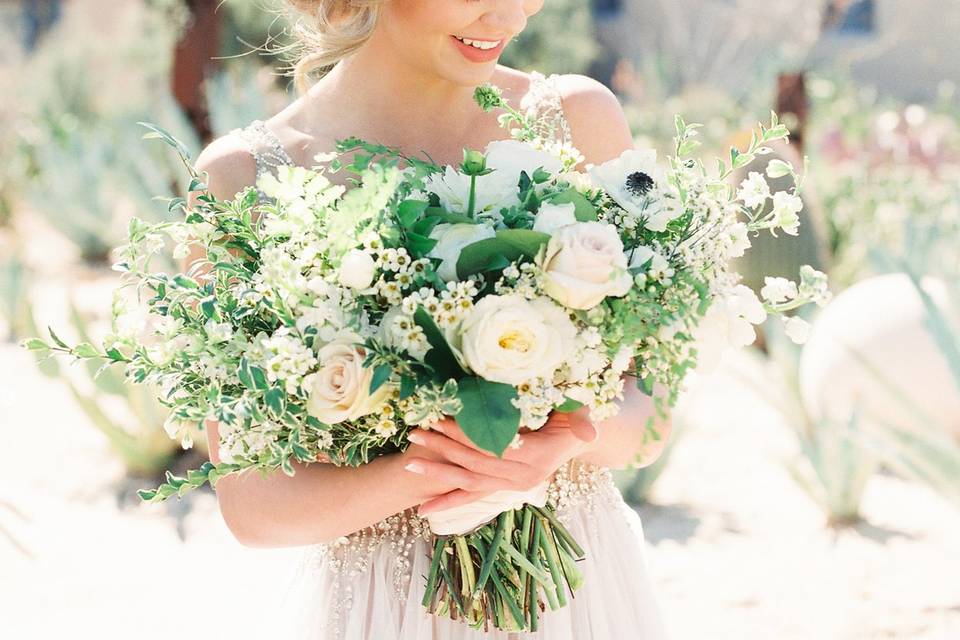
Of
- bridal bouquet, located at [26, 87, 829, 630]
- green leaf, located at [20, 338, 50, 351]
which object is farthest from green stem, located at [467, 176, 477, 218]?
green leaf, located at [20, 338, 50, 351]

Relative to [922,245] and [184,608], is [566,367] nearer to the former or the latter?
[184,608]

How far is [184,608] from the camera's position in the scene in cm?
457

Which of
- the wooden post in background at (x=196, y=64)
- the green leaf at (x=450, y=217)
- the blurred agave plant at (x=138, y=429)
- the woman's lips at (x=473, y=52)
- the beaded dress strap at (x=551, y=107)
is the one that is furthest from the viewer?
the wooden post in background at (x=196, y=64)

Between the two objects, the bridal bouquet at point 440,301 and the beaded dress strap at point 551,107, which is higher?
the beaded dress strap at point 551,107

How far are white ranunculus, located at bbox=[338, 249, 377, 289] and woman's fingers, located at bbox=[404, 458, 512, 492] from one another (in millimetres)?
314

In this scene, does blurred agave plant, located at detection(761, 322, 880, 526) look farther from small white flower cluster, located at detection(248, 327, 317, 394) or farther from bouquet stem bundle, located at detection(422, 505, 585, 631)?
small white flower cluster, located at detection(248, 327, 317, 394)

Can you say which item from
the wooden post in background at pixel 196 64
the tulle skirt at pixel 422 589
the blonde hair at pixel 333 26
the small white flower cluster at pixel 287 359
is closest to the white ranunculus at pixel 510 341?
the small white flower cluster at pixel 287 359

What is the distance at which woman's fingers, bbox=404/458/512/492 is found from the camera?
162 centimetres

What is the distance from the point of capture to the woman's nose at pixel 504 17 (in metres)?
1.83

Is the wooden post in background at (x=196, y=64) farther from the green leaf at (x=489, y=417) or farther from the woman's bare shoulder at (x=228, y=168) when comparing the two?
the green leaf at (x=489, y=417)

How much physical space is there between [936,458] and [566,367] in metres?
2.57

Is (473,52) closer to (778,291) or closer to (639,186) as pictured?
(639,186)

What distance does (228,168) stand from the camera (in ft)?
6.53

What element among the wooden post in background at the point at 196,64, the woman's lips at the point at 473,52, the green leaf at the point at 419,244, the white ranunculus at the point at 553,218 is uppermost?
the wooden post in background at the point at 196,64
